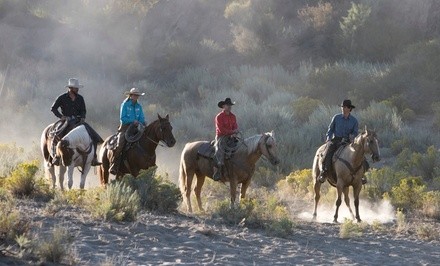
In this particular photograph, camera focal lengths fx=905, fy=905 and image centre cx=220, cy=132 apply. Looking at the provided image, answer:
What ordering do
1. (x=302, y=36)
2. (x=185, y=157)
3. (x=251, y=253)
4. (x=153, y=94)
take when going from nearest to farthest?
(x=251, y=253), (x=185, y=157), (x=153, y=94), (x=302, y=36)

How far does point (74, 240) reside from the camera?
11883 millimetres

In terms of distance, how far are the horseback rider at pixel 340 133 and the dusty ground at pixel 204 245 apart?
2844 mm

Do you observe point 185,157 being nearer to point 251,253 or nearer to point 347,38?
point 251,253

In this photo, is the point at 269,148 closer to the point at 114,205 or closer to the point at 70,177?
the point at 70,177

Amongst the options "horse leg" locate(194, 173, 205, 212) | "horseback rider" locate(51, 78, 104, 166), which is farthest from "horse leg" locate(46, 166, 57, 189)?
"horse leg" locate(194, 173, 205, 212)

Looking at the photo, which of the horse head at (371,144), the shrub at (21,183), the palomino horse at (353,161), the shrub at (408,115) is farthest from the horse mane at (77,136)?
the shrub at (408,115)

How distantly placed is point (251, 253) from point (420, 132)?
18.5 meters

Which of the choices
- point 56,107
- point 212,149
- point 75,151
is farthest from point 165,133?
point 56,107

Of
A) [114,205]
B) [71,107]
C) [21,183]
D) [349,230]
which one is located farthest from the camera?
[71,107]

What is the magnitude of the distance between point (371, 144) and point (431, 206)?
333 centimetres

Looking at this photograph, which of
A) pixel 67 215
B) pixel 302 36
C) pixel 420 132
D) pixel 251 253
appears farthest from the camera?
pixel 302 36

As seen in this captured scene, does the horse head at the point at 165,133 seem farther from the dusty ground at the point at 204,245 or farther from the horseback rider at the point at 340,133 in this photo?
the horseback rider at the point at 340,133

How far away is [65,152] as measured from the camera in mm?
18594

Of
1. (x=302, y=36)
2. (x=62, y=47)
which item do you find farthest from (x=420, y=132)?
(x=62, y=47)
